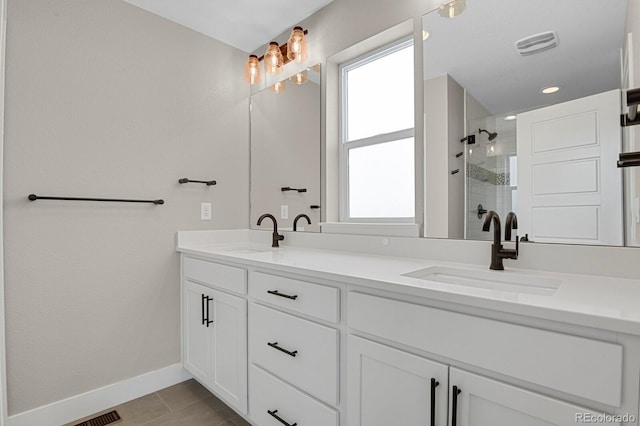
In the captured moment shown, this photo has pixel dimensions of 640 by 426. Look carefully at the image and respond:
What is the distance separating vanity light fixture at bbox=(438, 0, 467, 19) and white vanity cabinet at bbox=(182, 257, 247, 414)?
155 centimetres

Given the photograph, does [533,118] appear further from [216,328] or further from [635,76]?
[216,328]

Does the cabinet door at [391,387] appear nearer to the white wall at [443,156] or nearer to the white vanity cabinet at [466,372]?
the white vanity cabinet at [466,372]

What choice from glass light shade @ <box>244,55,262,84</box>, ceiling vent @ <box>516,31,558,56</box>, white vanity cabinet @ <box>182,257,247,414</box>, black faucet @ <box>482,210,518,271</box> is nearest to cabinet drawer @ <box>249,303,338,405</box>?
white vanity cabinet @ <box>182,257,247,414</box>

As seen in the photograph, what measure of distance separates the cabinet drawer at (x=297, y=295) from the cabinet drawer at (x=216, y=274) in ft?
0.28

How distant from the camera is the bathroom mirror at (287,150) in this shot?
7.14ft

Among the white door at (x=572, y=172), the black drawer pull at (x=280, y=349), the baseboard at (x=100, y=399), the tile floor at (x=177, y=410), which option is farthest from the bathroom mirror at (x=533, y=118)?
the baseboard at (x=100, y=399)

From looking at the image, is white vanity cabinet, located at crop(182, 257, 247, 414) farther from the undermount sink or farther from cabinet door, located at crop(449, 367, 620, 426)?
cabinet door, located at crop(449, 367, 620, 426)

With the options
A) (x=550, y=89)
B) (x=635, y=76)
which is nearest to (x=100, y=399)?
(x=550, y=89)

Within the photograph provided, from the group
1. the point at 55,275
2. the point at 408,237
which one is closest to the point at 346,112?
the point at 408,237

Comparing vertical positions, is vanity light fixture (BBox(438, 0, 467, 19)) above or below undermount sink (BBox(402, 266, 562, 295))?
above

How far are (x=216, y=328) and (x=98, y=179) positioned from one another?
110 centimetres

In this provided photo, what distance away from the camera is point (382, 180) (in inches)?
72.4

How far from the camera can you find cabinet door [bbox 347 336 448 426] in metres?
0.91

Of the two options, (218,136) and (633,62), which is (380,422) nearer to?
(633,62)
